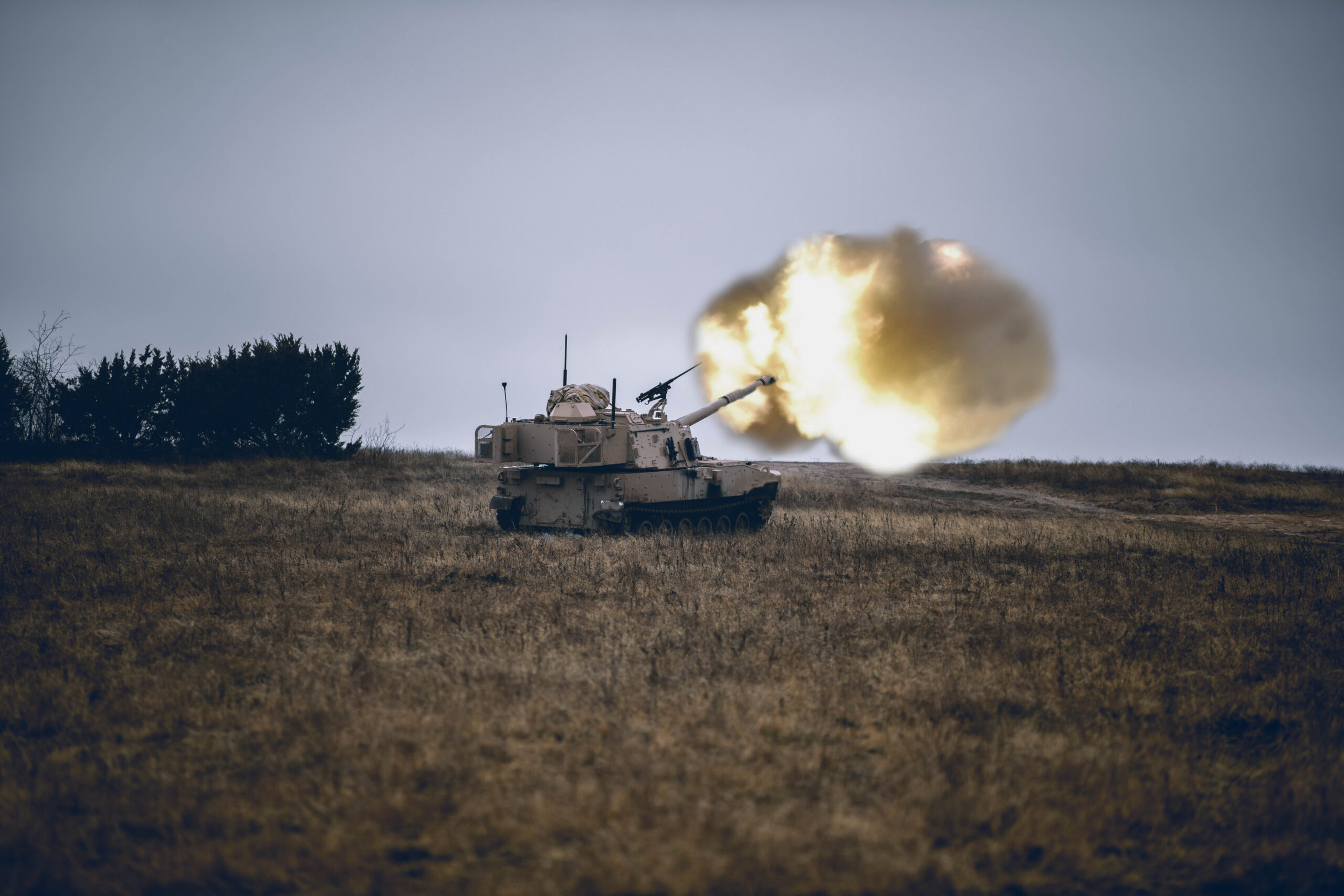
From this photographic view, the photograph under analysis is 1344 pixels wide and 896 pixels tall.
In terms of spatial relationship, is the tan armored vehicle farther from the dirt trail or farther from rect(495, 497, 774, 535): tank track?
the dirt trail

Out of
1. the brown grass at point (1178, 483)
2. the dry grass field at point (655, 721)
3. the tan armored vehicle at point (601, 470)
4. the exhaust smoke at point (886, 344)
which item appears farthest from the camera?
the brown grass at point (1178, 483)

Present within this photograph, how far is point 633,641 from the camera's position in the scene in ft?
27.0

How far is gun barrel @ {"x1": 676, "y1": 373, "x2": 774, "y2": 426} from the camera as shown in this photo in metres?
17.4

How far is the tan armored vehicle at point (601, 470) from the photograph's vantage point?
15188 mm

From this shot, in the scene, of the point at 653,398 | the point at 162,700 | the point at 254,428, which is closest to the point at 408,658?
the point at 162,700

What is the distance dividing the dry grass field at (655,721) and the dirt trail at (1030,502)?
30.3 feet

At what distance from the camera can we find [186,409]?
1185 inches

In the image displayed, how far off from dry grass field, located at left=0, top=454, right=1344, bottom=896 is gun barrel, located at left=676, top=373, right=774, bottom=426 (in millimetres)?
4292

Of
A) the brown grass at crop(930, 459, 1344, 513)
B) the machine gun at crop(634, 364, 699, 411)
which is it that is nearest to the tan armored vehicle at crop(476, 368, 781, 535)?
the machine gun at crop(634, 364, 699, 411)

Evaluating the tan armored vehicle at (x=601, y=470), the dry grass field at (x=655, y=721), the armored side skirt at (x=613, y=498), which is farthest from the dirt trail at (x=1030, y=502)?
the tan armored vehicle at (x=601, y=470)

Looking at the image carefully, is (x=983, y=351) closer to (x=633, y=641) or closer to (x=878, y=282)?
(x=878, y=282)

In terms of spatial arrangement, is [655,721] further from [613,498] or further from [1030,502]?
[1030,502]

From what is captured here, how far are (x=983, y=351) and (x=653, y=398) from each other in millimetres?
6251

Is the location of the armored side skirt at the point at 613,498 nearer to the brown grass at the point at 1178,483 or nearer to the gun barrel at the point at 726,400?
the gun barrel at the point at 726,400
